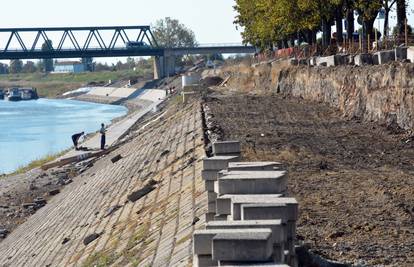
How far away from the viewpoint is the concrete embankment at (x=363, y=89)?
82.4 feet

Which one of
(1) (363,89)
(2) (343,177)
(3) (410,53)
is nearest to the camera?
(2) (343,177)

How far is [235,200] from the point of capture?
358 inches

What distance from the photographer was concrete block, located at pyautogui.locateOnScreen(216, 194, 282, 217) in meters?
9.04

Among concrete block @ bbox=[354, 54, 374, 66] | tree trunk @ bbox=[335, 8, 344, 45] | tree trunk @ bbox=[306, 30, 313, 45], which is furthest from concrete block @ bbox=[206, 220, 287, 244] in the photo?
tree trunk @ bbox=[306, 30, 313, 45]

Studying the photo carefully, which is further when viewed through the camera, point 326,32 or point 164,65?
point 164,65

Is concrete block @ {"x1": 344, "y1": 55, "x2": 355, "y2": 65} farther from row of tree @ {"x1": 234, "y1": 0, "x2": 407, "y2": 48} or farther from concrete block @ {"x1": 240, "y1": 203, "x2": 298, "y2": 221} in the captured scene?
concrete block @ {"x1": 240, "y1": 203, "x2": 298, "y2": 221}

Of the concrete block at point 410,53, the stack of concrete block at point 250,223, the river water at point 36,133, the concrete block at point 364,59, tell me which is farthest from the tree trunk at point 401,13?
the stack of concrete block at point 250,223

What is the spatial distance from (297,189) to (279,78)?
117 feet

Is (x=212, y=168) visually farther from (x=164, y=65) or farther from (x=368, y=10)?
(x=164, y=65)

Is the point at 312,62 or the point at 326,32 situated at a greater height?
the point at 326,32

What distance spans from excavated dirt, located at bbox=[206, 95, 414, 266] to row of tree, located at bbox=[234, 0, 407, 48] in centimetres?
1046

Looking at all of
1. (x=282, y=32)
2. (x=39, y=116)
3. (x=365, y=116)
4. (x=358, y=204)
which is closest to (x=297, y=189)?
(x=358, y=204)

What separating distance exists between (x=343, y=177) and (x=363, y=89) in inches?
535

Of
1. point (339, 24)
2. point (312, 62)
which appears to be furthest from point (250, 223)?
point (339, 24)
